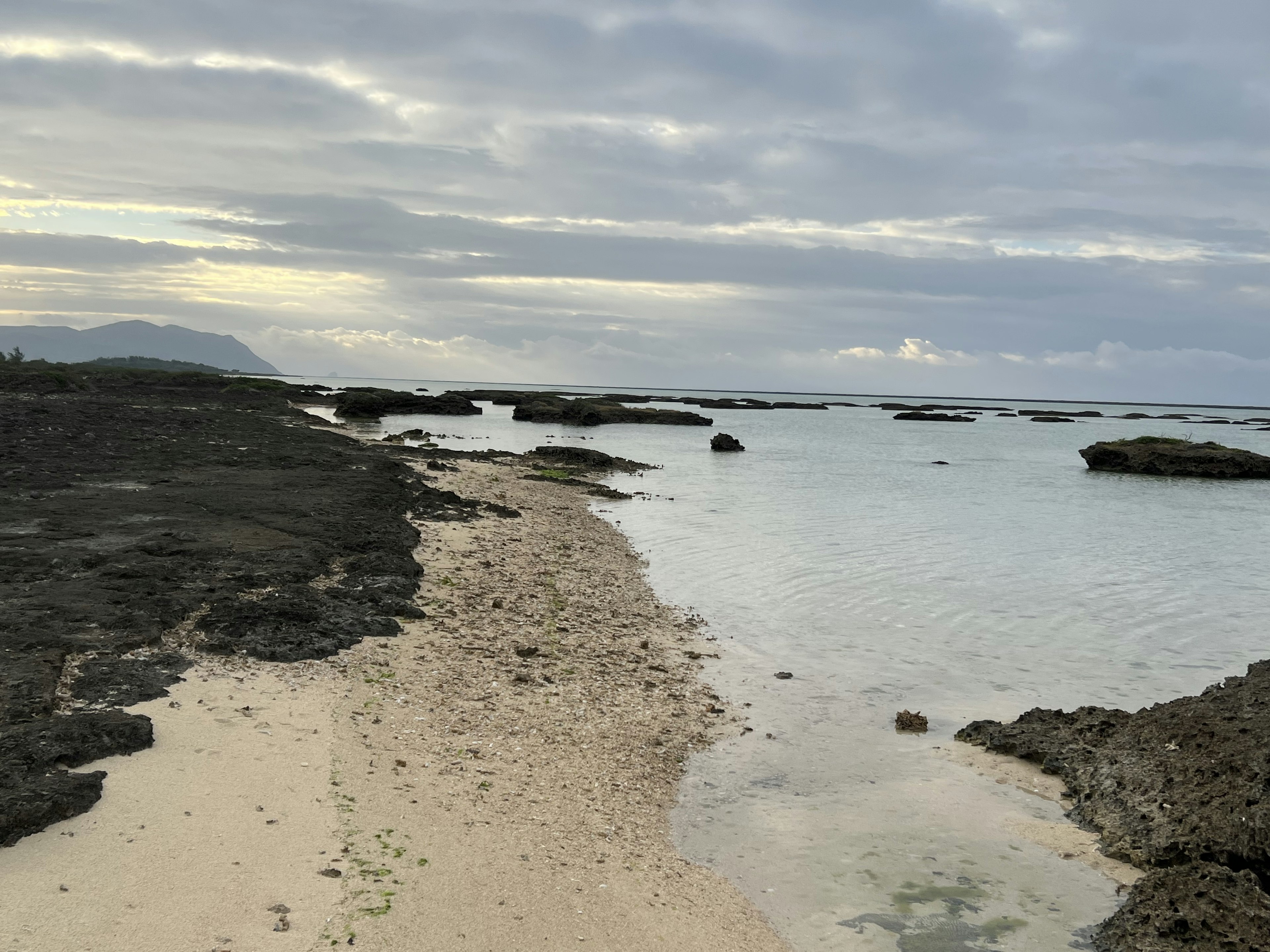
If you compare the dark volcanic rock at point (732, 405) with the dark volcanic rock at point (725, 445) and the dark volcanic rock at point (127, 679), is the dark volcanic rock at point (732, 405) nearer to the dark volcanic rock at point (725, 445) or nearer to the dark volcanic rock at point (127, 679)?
the dark volcanic rock at point (725, 445)

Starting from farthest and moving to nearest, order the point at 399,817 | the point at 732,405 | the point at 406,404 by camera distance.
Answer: the point at 732,405 → the point at 406,404 → the point at 399,817

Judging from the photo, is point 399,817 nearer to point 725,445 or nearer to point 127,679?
point 127,679

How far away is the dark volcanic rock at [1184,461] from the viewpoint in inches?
2160

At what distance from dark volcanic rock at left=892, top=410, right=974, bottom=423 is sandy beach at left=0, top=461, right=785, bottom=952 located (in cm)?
14274

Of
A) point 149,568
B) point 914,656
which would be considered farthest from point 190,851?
point 914,656

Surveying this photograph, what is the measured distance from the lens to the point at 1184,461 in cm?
5534

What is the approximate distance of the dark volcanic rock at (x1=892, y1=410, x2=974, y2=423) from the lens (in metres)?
146

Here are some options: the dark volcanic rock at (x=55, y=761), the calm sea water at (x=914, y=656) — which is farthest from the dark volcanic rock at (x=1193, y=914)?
the dark volcanic rock at (x=55, y=761)

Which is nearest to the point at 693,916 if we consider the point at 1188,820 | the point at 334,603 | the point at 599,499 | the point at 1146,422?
the point at 1188,820

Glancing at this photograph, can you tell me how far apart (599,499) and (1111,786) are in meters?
24.6

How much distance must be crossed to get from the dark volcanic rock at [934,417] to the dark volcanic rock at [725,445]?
308ft

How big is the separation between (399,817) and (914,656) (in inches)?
379

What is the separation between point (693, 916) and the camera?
651 centimetres

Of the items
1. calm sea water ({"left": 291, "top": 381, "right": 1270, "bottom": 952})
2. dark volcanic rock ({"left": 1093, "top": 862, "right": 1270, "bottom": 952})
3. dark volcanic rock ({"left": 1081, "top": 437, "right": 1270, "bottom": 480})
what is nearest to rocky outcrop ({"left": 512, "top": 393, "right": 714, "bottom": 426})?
dark volcanic rock ({"left": 1081, "top": 437, "right": 1270, "bottom": 480})
